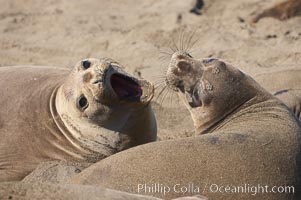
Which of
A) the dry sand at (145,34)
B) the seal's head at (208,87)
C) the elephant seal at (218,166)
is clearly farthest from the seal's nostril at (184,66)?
the dry sand at (145,34)

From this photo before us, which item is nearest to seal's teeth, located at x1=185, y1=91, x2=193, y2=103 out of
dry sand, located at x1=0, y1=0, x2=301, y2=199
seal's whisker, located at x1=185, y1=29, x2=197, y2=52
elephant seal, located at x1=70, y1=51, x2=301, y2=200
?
elephant seal, located at x1=70, y1=51, x2=301, y2=200

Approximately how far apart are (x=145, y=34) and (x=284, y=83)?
247 cm

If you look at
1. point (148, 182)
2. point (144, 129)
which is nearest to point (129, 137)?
point (144, 129)

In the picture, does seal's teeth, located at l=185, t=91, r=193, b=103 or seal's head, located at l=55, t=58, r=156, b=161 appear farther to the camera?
seal's teeth, located at l=185, t=91, r=193, b=103

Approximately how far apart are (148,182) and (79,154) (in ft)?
3.78

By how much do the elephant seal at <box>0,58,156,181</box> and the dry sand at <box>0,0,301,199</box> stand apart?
136cm

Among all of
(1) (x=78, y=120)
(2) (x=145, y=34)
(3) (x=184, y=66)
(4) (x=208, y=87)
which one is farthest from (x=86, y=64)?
(2) (x=145, y=34)

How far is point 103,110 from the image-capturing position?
5.64 m

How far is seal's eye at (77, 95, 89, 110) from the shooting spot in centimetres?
567

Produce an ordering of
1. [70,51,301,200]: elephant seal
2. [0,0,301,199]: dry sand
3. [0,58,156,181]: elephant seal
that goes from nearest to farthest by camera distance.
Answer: [70,51,301,200]: elephant seal
[0,58,156,181]: elephant seal
[0,0,301,199]: dry sand

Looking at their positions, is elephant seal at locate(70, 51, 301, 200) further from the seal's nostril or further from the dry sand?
the dry sand

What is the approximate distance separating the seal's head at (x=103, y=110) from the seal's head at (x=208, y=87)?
28 centimetres

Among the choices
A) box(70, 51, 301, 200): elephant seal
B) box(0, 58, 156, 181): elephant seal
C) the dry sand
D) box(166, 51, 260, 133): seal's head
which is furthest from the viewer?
the dry sand

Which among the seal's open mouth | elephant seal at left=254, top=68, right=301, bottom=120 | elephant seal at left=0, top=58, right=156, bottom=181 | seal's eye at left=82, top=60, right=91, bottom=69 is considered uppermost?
seal's eye at left=82, top=60, right=91, bottom=69
